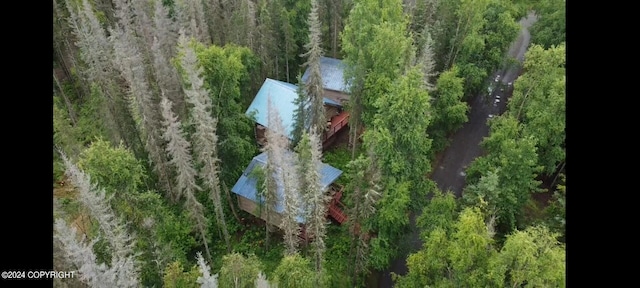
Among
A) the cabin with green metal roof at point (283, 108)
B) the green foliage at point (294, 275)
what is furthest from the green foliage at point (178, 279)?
the cabin with green metal roof at point (283, 108)

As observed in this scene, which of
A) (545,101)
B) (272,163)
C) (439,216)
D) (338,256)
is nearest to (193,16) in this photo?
(272,163)

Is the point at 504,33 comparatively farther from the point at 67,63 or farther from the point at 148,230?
the point at 67,63

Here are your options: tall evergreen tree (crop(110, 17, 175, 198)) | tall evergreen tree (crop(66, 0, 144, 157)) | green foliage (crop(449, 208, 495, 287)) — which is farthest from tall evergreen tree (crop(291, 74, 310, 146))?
green foliage (crop(449, 208, 495, 287))

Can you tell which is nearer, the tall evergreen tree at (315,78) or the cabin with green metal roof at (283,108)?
the tall evergreen tree at (315,78)

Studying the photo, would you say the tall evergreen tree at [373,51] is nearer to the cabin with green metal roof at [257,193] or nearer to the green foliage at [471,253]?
the cabin with green metal roof at [257,193]

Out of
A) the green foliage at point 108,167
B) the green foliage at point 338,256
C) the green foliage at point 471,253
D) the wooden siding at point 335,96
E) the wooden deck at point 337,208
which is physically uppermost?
the green foliage at point 108,167

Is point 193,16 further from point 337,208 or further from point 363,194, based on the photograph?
point 363,194
